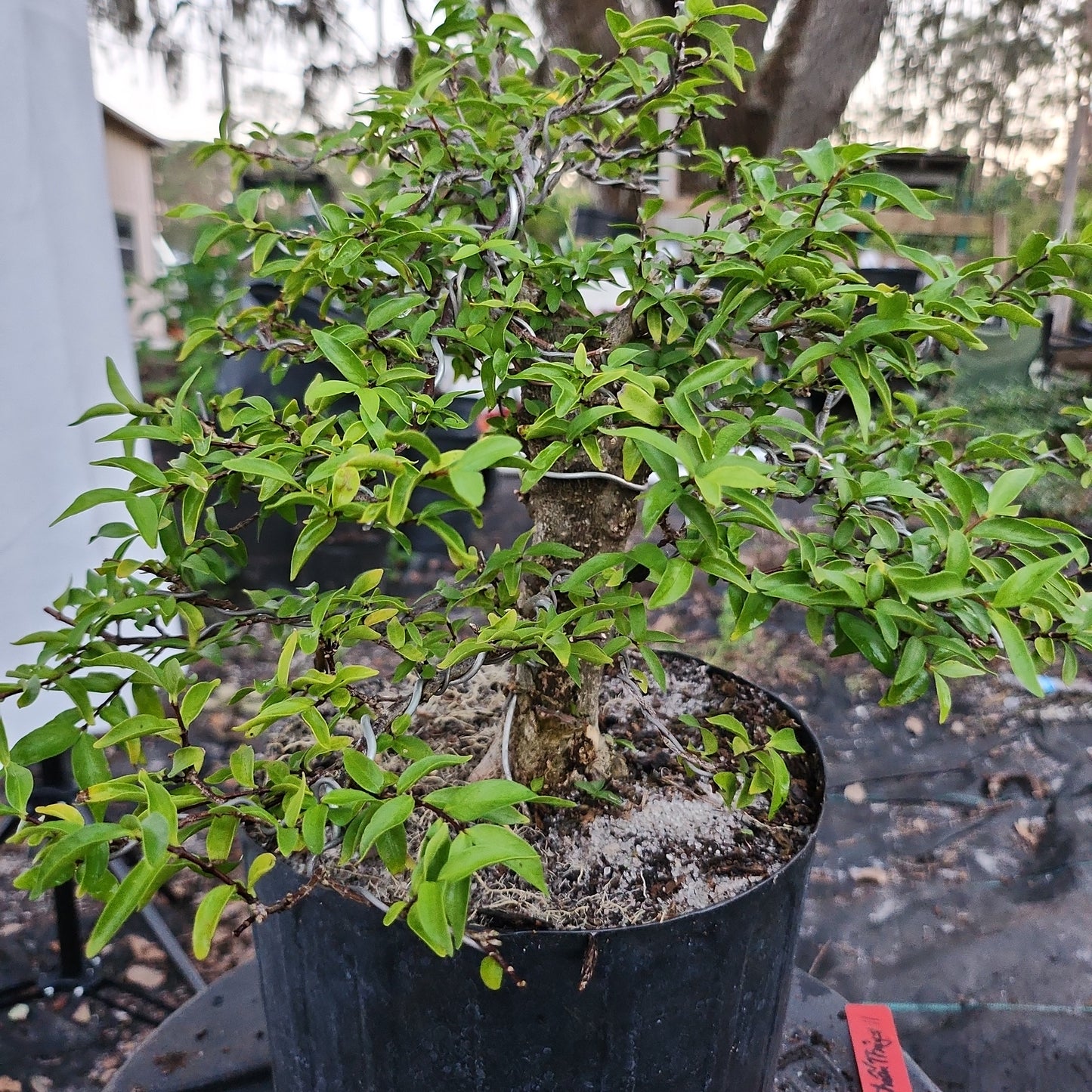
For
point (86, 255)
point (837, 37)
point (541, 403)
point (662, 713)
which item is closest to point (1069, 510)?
point (837, 37)

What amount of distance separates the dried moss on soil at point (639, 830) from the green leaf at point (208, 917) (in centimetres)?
25

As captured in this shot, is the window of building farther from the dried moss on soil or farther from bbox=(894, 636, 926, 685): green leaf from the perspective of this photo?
bbox=(894, 636, 926, 685): green leaf

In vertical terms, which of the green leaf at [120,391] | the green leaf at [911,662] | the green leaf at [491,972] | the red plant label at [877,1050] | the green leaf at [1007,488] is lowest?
the red plant label at [877,1050]

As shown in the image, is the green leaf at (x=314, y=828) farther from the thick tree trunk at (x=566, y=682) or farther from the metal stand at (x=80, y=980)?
the metal stand at (x=80, y=980)

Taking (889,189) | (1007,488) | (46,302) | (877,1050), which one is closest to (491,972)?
(1007,488)

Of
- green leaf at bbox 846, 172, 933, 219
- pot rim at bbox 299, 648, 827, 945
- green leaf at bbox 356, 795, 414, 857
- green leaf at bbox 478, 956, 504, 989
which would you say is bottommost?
pot rim at bbox 299, 648, 827, 945

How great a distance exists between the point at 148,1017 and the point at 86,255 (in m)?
1.52

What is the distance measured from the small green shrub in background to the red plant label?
1.63 feet

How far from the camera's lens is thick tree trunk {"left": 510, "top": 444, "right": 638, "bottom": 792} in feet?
2.95

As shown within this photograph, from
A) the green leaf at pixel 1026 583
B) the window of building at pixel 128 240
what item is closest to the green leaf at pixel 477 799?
the green leaf at pixel 1026 583

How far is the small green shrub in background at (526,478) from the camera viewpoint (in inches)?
19.7

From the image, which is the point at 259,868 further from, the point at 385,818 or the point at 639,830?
the point at 639,830

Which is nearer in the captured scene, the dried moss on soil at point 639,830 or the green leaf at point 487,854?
the green leaf at point 487,854

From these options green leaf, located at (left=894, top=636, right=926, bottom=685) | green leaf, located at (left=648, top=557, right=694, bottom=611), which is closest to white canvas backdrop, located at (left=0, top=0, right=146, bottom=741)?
green leaf, located at (left=648, top=557, right=694, bottom=611)
